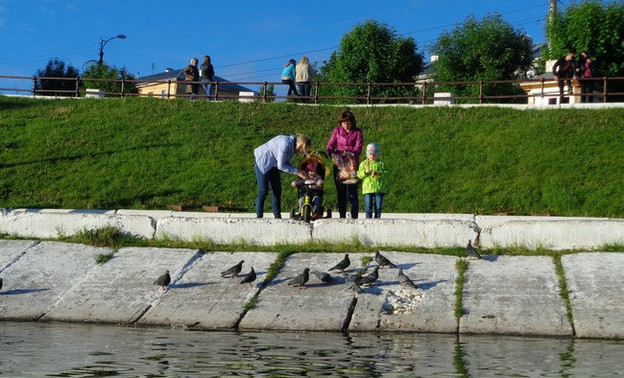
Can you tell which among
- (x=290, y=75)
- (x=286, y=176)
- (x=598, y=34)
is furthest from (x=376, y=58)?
(x=286, y=176)

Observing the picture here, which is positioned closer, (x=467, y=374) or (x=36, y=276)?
(x=467, y=374)

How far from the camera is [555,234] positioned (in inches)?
409

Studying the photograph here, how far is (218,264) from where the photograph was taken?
10289 millimetres

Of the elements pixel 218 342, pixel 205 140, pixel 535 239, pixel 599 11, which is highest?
pixel 599 11

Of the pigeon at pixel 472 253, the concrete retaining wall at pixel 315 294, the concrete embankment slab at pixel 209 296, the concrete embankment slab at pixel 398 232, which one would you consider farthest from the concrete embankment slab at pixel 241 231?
the pigeon at pixel 472 253

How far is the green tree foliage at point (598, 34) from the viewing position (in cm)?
4203

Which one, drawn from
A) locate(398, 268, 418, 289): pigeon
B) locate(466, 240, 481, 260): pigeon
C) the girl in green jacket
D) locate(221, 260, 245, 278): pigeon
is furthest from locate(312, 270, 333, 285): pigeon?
the girl in green jacket

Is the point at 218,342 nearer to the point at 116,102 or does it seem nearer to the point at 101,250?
the point at 101,250

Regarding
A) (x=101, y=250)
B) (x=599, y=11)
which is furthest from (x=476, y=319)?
(x=599, y=11)

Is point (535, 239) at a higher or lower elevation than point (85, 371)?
higher

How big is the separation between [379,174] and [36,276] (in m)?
5.12

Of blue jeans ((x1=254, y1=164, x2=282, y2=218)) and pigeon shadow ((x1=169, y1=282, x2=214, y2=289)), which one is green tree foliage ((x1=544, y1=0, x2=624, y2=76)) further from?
pigeon shadow ((x1=169, y1=282, x2=214, y2=289))

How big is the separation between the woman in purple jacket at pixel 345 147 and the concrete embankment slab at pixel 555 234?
3227 mm

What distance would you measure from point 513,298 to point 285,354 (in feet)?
8.69
